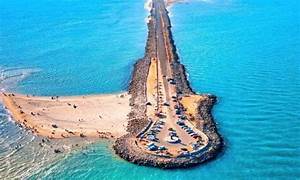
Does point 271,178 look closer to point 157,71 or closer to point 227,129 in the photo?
point 227,129

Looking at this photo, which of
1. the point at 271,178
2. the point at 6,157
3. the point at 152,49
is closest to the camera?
the point at 271,178

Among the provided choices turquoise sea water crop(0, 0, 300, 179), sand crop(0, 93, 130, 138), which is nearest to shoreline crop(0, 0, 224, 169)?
sand crop(0, 93, 130, 138)

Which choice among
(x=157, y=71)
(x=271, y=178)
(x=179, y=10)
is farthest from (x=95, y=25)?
(x=271, y=178)

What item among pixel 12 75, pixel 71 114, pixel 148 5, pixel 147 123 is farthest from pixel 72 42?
pixel 147 123

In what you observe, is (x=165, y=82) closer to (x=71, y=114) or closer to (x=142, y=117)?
(x=142, y=117)

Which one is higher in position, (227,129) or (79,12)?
(79,12)

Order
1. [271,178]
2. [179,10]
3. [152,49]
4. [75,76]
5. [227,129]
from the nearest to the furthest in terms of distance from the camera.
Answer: [271,178]
[227,129]
[75,76]
[152,49]
[179,10]
